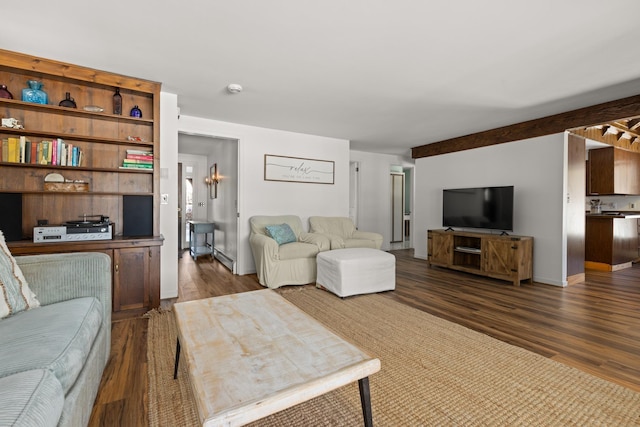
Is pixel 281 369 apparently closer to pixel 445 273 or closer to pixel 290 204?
pixel 290 204

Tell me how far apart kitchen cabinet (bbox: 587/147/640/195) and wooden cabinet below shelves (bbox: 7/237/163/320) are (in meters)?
7.18

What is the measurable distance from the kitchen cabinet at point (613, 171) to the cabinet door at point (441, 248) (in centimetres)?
317

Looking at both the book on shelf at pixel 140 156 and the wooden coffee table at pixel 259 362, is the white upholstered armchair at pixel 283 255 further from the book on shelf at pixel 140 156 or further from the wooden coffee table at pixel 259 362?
the wooden coffee table at pixel 259 362

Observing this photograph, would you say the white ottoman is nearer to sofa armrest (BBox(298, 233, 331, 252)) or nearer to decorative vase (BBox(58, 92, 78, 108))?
sofa armrest (BBox(298, 233, 331, 252))

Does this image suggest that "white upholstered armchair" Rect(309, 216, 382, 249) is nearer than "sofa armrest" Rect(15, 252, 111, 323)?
No

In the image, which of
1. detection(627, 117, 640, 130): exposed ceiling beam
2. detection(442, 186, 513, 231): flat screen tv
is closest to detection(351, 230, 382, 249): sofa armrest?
detection(442, 186, 513, 231): flat screen tv

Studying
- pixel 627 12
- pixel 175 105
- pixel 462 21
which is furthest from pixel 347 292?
pixel 627 12

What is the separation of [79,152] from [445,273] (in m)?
4.92

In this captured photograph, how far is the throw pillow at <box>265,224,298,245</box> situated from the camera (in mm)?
4039

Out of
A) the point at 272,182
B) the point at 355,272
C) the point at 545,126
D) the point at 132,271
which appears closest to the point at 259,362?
the point at 132,271

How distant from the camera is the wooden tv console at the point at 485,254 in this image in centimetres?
396

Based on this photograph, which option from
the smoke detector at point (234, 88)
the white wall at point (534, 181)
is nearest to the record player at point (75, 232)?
the smoke detector at point (234, 88)

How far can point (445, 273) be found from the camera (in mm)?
4621

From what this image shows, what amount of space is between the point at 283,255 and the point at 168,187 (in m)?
1.57
